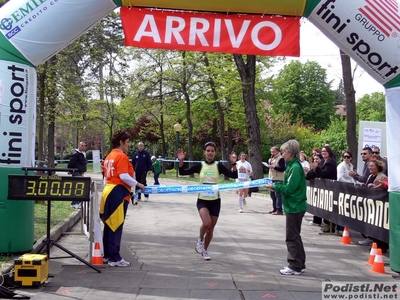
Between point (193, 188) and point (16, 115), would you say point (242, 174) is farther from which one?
point (16, 115)

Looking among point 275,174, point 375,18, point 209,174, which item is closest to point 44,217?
point 209,174

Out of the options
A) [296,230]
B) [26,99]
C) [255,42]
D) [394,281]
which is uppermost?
[255,42]

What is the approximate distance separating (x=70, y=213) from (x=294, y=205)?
764 cm

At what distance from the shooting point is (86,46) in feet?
67.5

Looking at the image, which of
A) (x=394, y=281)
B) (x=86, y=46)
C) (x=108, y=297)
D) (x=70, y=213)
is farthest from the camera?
(x=86, y=46)

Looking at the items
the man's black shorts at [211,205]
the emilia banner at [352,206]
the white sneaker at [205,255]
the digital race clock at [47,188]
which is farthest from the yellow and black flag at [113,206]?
the emilia banner at [352,206]

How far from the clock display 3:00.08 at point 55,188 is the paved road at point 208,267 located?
3.92ft

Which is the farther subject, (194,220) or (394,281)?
(194,220)

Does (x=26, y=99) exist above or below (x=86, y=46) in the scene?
below

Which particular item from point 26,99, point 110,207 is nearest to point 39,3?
point 26,99

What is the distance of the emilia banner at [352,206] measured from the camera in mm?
8938

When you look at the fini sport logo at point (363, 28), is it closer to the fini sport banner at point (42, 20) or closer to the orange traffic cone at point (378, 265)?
the orange traffic cone at point (378, 265)

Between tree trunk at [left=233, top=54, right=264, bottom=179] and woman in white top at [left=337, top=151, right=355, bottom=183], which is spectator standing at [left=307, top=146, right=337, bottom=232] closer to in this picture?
woman in white top at [left=337, top=151, right=355, bottom=183]

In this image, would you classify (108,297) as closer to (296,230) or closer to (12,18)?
(296,230)
